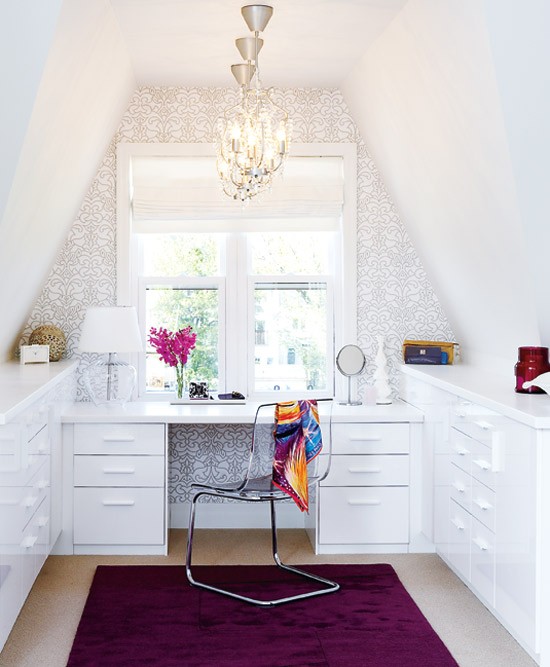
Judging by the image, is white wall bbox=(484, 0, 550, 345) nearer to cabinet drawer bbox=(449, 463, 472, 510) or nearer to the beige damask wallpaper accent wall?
cabinet drawer bbox=(449, 463, 472, 510)

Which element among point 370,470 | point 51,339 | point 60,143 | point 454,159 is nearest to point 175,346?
point 51,339

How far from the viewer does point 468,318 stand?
455 centimetres

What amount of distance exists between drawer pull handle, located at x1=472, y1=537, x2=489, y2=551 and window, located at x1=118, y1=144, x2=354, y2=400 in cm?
171

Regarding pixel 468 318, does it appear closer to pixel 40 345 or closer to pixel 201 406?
pixel 201 406

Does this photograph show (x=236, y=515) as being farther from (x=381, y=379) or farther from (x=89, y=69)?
(x=89, y=69)

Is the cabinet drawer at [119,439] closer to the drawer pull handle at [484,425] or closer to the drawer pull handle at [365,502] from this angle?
the drawer pull handle at [365,502]

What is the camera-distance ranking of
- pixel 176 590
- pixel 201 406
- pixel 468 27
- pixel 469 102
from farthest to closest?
pixel 201 406 → pixel 176 590 → pixel 469 102 → pixel 468 27

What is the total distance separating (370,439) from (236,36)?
6.64ft

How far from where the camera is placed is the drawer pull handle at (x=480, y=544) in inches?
134

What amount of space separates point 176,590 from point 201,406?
1.12 metres

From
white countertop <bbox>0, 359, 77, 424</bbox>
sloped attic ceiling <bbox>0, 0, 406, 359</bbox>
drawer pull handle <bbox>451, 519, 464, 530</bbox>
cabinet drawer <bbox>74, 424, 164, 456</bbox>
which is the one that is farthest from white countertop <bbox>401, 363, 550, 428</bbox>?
white countertop <bbox>0, 359, 77, 424</bbox>

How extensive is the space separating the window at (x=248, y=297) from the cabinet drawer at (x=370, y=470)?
78 centimetres

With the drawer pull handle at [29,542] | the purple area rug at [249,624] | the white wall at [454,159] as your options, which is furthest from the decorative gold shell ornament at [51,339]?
the white wall at [454,159]

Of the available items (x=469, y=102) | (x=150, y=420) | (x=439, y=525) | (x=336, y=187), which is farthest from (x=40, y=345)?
(x=469, y=102)
